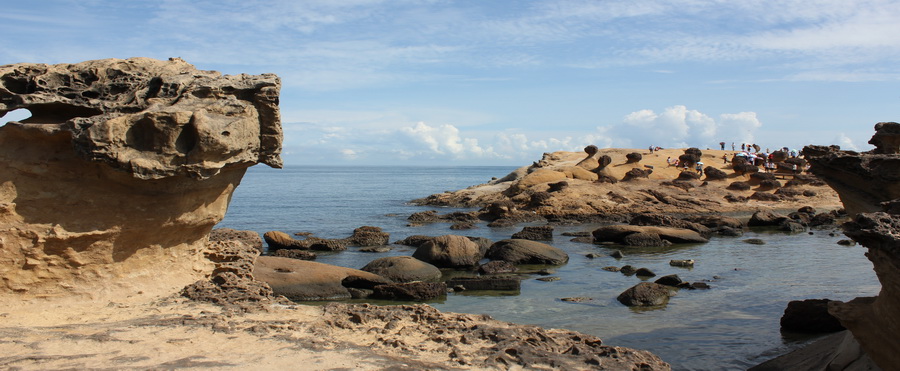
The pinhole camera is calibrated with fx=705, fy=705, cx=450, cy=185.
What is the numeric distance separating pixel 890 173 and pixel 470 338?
5.00m

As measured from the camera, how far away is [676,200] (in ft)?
112

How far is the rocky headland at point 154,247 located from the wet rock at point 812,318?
16.3ft

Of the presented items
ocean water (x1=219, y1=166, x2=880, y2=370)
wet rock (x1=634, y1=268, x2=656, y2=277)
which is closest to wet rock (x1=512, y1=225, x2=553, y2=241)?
ocean water (x1=219, y1=166, x2=880, y2=370)

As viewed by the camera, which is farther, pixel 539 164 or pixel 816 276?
pixel 539 164

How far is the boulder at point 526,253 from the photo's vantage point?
1864 cm

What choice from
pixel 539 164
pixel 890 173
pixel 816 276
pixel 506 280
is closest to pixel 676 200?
pixel 539 164

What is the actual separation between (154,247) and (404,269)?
786cm

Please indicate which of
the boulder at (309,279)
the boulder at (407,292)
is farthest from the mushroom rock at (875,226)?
the boulder at (309,279)

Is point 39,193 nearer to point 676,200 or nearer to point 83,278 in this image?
point 83,278

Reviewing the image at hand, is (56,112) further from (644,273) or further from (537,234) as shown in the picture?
(537,234)

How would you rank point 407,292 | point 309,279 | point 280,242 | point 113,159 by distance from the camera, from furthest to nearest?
point 280,242, point 309,279, point 407,292, point 113,159

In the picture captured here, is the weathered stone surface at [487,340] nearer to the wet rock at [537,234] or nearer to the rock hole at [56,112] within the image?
the rock hole at [56,112]

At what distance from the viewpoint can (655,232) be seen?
23062mm

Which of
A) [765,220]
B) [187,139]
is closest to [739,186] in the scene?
[765,220]
